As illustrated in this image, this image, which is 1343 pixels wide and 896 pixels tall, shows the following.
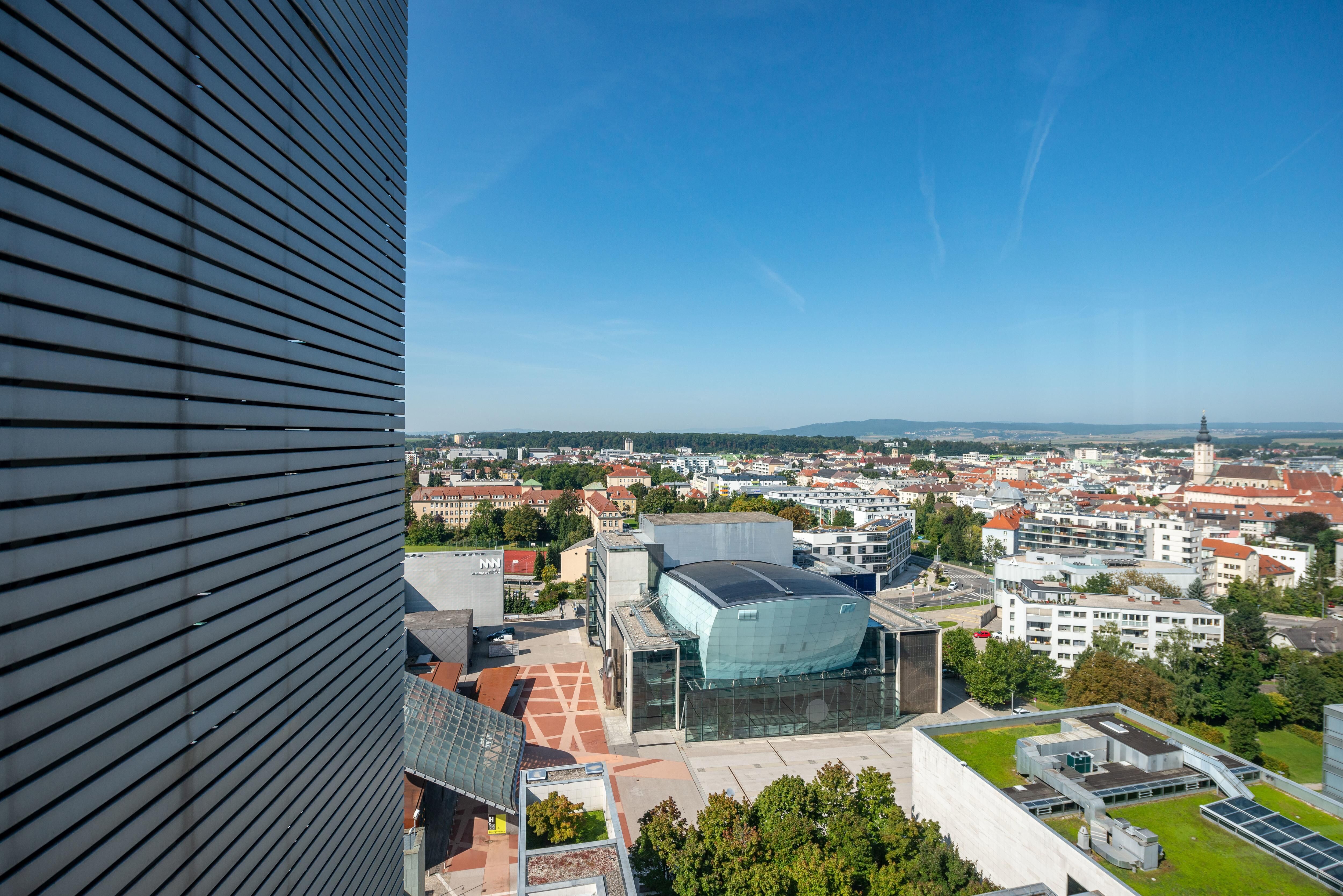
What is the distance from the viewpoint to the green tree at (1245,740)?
2928cm

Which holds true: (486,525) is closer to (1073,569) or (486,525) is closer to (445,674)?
(445,674)

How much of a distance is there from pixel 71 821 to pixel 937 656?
1412 inches

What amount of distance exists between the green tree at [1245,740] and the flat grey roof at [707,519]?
76.4 ft

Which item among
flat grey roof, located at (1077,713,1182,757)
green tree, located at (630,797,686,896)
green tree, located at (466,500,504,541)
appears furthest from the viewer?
green tree, located at (466,500,504,541)

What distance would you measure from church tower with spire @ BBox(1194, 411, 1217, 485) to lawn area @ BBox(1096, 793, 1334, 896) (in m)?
124

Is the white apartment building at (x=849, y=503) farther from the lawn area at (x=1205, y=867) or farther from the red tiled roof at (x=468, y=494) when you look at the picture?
the lawn area at (x=1205, y=867)

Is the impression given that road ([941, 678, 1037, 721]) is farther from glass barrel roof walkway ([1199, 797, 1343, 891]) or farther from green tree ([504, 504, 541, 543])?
green tree ([504, 504, 541, 543])

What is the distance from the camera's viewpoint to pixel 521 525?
80.1 meters

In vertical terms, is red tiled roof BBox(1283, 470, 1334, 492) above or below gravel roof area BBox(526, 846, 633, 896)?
above

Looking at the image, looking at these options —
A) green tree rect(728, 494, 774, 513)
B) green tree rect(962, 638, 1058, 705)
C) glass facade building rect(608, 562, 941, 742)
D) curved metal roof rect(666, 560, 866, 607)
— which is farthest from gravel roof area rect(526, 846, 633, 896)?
green tree rect(728, 494, 774, 513)

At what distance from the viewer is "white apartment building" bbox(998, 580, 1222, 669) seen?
4078 cm

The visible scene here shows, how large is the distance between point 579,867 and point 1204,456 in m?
141

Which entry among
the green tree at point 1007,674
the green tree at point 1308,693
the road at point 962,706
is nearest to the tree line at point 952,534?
the green tree at point 1308,693

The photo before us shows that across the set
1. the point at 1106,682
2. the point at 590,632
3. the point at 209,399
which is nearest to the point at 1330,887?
the point at 1106,682
